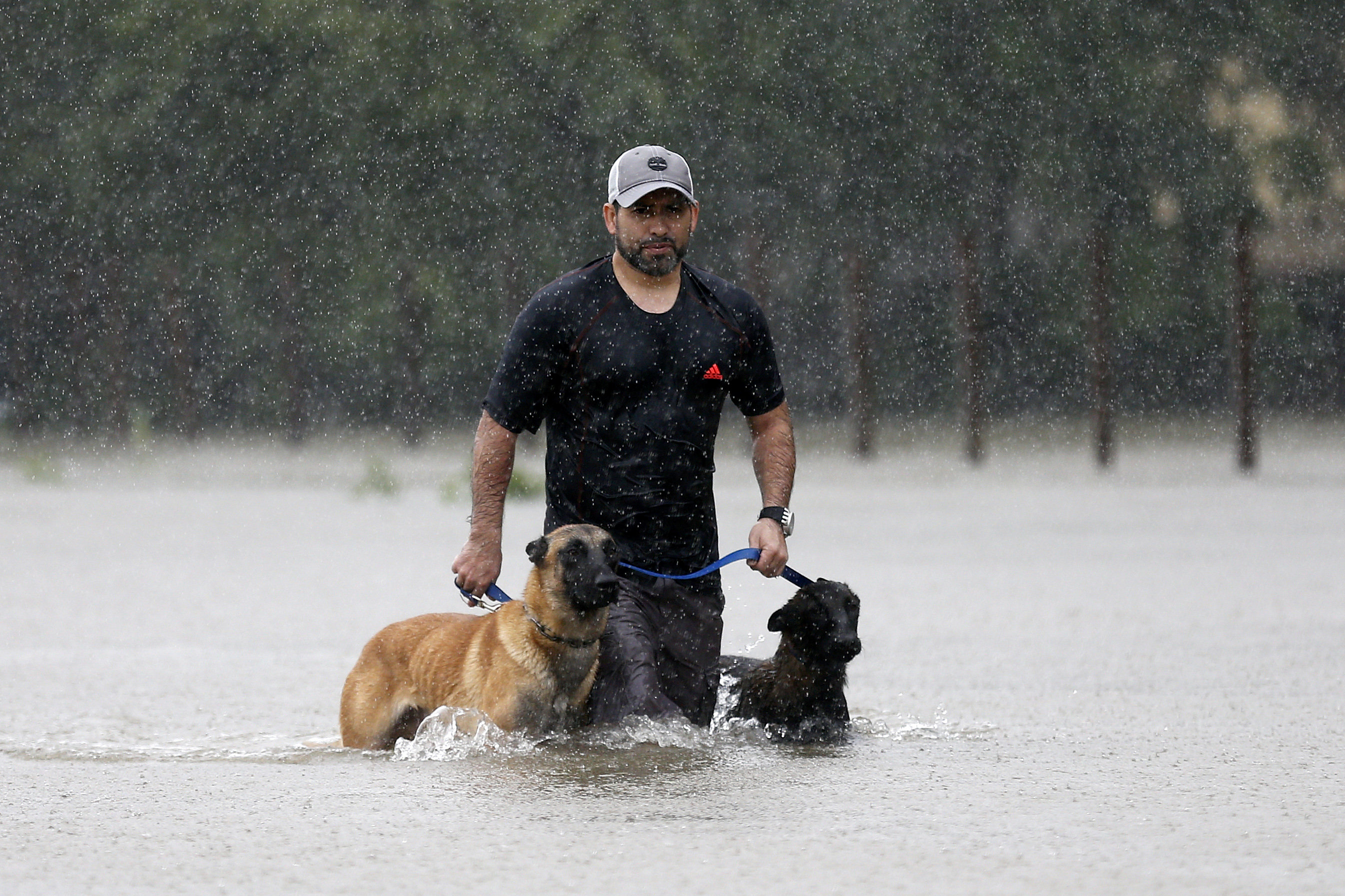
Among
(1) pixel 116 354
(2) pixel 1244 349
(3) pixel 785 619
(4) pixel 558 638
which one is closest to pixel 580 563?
(4) pixel 558 638

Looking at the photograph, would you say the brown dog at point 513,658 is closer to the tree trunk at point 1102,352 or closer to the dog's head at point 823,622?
the dog's head at point 823,622

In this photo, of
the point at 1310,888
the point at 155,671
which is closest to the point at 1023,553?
the point at 155,671

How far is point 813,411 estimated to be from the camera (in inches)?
1160

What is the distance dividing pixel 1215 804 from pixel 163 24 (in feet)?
95.7

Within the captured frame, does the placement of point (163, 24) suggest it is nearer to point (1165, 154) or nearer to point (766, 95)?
point (766, 95)

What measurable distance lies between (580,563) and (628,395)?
2.26 feet

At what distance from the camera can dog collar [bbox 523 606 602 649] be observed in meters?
6.81

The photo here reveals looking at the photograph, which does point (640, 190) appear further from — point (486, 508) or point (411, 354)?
point (411, 354)

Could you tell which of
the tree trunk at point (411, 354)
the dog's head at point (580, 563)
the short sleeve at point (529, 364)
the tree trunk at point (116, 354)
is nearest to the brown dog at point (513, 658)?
the dog's head at point (580, 563)

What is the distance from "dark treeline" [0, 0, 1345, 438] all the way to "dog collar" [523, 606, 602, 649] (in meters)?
23.4

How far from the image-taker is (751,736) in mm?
7617

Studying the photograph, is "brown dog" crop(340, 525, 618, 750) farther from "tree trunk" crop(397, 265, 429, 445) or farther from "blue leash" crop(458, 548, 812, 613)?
"tree trunk" crop(397, 265, 429, 445)

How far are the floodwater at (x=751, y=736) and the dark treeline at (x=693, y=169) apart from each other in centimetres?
1294

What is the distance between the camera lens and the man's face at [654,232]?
696cm
